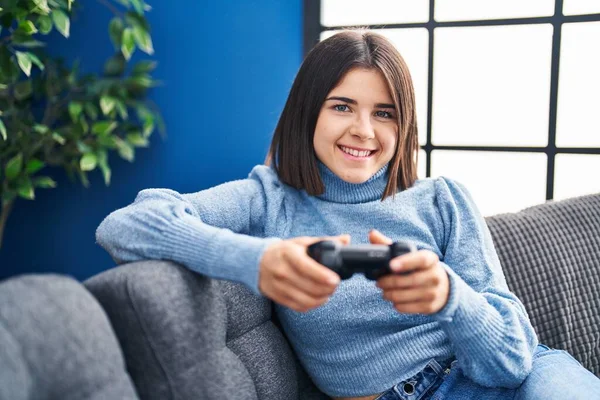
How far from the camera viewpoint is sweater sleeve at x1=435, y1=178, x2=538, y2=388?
0.99 metres

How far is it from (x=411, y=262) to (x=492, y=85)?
1568mm

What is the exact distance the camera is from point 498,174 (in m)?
2.29

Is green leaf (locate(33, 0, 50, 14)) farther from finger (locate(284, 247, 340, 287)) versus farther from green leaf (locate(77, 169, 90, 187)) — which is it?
finger (locate(284, 247, 340, 287))

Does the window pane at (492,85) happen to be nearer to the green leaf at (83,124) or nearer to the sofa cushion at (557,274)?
the sofa cushion at (557,274)

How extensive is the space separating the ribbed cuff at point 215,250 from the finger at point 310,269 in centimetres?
7

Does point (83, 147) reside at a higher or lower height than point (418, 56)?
lower

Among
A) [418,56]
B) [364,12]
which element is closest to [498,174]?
[418,56]

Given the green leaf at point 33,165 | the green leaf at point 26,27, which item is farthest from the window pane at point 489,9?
the green leaf at point 33,165

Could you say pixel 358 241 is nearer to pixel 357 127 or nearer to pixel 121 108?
pixel 357 127

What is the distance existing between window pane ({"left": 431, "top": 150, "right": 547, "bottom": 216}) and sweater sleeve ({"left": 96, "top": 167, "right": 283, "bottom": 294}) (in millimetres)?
1258

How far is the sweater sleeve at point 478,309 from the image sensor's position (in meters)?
0.99

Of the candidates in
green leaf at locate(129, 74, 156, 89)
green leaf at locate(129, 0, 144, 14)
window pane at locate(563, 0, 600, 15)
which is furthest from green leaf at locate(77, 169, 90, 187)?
window pane at locate(563, 0, 600, 15)

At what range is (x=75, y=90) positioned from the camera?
217 centimetres

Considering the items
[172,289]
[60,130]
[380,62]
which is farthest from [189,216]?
[60,130]
